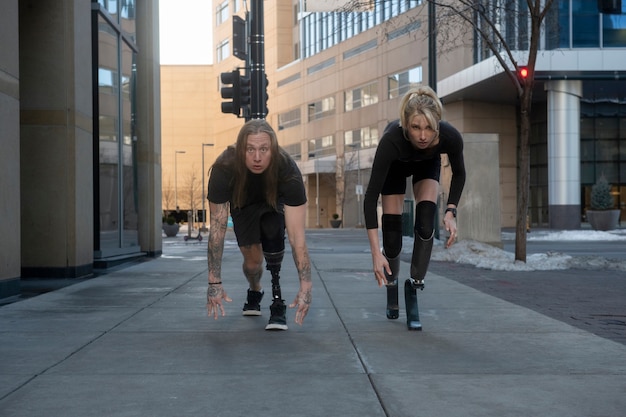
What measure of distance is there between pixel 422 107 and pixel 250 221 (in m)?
1.59

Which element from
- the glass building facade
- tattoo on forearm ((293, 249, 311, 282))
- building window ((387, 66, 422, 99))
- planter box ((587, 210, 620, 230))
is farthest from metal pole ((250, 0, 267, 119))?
building window ((387, 66, 422, 99))

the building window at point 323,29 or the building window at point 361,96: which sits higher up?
the building window at point 323,29

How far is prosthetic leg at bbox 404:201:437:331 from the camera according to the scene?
19.2ft

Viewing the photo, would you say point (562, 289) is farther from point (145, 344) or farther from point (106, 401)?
point (106, 401)

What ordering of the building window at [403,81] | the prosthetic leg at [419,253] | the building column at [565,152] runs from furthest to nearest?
the building window at [403,81]
the building column at [565,152]
the prosthetic leg at [419,253]

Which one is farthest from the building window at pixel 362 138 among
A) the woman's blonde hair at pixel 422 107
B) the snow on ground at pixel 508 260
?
the woman's blonde hair at pixel 422 107

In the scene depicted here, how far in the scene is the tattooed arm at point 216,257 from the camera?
221 inches

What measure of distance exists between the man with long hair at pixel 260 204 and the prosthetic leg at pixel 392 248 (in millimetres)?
700

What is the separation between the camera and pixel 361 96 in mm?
64312

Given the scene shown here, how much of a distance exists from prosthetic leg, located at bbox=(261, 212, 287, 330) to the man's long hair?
0.79 feet

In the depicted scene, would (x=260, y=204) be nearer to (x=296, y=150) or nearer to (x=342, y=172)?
(x=342, y=172)

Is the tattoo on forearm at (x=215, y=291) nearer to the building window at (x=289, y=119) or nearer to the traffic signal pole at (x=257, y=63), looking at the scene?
the traffic signal pole at (x=257, y=63)

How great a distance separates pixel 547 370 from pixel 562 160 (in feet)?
→ 127

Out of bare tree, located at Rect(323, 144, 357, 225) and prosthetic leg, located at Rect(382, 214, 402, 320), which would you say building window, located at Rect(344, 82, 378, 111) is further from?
prosthetic leg, located at Rect(382, 214, 402, 320)
